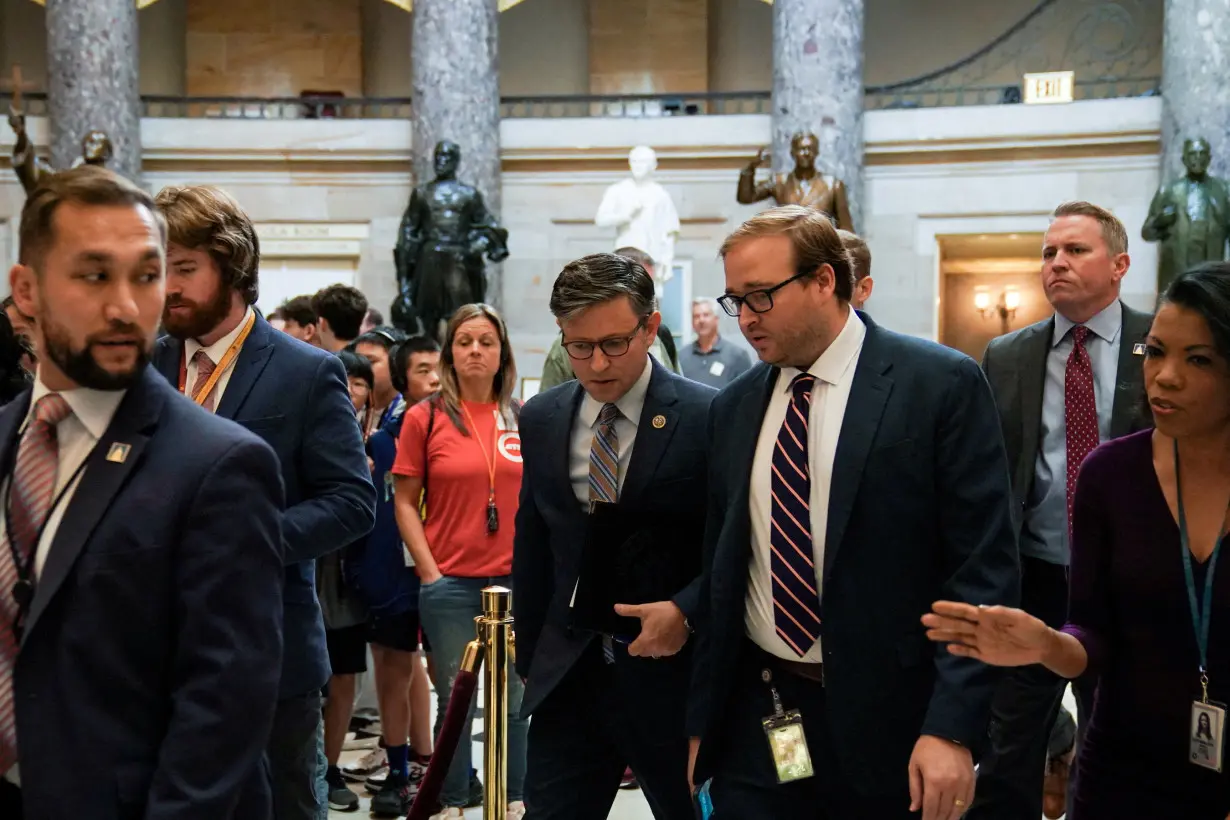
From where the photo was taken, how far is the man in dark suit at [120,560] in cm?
197

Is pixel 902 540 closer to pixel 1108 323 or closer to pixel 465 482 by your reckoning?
pixel 1108 323

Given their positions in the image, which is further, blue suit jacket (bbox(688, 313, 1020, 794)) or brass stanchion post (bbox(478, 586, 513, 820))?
brass stanchion post (bbox(478, 586, 513, 820))

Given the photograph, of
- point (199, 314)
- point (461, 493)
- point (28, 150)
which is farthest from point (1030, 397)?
point (28, 150)

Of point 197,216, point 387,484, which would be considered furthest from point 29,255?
point 387,484

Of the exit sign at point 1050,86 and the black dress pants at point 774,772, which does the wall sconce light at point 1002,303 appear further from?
the black dress pants at point 774,772

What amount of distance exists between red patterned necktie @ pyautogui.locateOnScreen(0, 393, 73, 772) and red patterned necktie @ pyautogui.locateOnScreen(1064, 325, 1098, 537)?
3.07 m

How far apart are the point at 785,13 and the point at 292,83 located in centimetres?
929

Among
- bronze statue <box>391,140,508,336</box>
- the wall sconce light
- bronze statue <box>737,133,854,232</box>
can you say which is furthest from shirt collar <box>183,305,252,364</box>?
the wall sconce light

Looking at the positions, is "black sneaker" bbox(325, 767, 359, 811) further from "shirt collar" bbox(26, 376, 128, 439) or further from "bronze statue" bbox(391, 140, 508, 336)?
"bronze statue" bbox(391, 140, 508, 336)

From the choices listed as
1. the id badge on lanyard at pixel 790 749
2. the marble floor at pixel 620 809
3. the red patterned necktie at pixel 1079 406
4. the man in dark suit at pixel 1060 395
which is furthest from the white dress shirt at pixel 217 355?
the marble floor at pixel 620 809

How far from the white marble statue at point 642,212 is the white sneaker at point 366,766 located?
825 cm

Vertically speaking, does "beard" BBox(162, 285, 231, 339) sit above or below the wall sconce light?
above

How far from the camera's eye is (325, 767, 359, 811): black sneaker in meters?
5.39

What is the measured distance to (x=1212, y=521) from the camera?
2.62m
